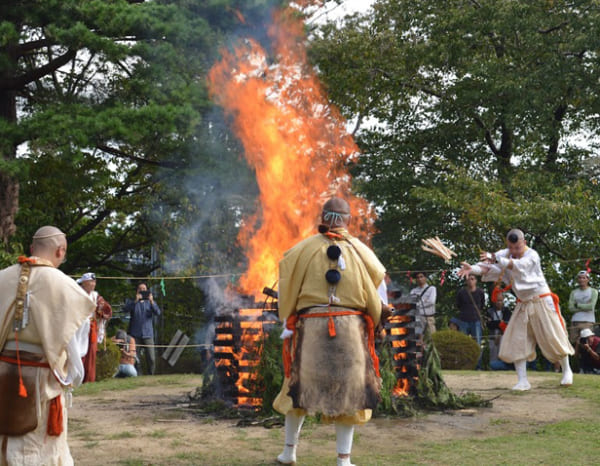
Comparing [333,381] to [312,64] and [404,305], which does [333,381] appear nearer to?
[404,305]

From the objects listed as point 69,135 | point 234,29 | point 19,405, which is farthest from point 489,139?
point 19,405

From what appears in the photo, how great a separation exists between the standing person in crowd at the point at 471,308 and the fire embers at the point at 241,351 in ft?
23.2

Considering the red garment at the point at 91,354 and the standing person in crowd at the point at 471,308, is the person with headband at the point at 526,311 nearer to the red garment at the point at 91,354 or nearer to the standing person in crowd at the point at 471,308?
the standing person in crowd at the point at 471,308

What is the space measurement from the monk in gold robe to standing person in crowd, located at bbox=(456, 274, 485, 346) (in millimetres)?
9266

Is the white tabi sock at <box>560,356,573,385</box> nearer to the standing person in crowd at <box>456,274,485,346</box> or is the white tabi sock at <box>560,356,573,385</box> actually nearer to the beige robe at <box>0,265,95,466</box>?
the standing person in crowd at <box>456,274,485,346</box>

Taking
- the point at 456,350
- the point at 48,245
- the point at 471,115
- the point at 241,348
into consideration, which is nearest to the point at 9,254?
the point at 241,348

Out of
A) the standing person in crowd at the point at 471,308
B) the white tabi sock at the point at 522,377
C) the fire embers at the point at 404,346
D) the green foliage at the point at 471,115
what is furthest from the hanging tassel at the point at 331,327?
the green foliage at the point at 471,115

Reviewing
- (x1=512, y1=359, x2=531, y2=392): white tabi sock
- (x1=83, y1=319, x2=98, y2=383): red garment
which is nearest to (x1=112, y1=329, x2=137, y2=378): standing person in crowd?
(x1=512, y1=359, x2=531, y2=392): white tabi sock

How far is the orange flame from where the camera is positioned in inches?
452

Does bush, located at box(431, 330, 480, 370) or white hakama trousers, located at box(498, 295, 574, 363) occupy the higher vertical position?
white hakama trousers, located at box(498, 295, 574, 363)

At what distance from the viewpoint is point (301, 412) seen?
19.5 feet

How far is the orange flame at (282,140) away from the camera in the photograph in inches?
452

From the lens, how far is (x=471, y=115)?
22016 mm

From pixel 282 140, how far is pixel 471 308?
540cm
